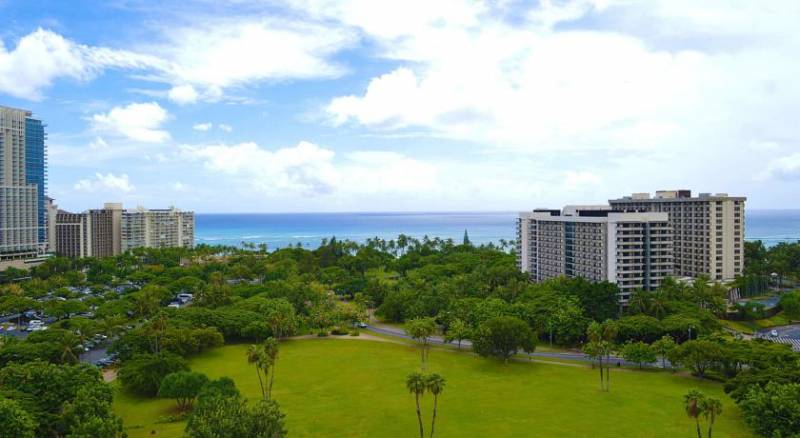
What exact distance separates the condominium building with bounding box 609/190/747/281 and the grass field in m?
61.3

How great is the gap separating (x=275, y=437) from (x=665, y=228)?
82852mm

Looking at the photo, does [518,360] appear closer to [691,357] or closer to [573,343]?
[573,343]

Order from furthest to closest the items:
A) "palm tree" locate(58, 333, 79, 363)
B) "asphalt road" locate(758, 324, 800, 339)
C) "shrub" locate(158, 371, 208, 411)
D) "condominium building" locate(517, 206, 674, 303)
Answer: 1. "condominium building" locate(517, 206, 674, 303)
2. "asphalt road" locate(758, 324, 800, 339)
3. "palm tree" locate(58, 333, 79, 363)
4. "shrub" locate(158, 371, 208, 411)

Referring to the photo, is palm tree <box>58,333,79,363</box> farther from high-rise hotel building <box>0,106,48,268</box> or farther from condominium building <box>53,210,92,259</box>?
condominium building <box>53,210,92,259</box>

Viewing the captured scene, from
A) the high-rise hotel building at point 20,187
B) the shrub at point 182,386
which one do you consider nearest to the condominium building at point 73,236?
the high-rise hotel building at point 20,187

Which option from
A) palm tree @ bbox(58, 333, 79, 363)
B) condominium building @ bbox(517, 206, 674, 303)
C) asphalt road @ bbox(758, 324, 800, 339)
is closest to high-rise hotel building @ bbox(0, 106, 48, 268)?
palm tree @ bbox(58, 333, 79, 363)

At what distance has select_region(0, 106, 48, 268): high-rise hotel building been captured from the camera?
5965 inches

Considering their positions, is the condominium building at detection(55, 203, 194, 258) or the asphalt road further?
the condominium building at detection(55, 203, 194, 258)

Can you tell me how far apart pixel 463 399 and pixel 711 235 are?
3255 inches

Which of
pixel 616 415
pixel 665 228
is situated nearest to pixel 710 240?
pixel 665 228

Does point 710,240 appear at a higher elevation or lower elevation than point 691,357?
higher

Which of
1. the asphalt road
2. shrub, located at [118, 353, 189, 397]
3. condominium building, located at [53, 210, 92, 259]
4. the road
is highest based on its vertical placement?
condominium building, located at [53, 210, 92, 259]

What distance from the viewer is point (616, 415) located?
49.2 m

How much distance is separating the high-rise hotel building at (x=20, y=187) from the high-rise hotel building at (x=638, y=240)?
464 feet
